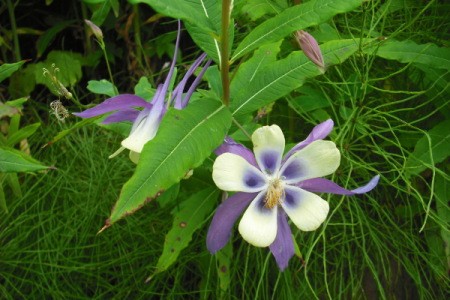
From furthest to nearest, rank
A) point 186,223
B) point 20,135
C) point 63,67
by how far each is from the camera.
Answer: point 63,67 < point 20,135 < point 186,223

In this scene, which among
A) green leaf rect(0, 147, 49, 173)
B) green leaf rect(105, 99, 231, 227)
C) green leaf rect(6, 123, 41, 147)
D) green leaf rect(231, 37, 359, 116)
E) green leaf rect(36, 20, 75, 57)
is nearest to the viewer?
green leaf rect(105, 99, 231, 227)

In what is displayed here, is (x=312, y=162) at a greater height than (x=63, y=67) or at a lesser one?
greater

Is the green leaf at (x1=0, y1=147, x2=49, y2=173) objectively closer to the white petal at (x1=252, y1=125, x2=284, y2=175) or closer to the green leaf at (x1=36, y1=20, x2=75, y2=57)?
the white petal at (x1=252, y1=125, x2=284, y2=175)

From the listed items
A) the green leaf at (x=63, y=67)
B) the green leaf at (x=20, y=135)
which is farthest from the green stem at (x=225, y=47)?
the green leaf at (x=63, y=67)

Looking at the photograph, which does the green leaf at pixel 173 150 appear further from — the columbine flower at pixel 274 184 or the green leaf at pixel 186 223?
the green leaf at pixel 186 223

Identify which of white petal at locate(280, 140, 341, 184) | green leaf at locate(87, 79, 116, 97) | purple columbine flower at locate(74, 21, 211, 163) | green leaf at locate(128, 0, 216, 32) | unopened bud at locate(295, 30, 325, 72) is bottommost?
green leaf at locate(87, 79, 116, 97)

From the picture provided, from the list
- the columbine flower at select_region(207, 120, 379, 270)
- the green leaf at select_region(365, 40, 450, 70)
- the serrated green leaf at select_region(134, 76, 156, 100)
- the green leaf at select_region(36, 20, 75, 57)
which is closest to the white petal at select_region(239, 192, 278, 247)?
the columbine flower at select_region(207, 120, 379, 270)

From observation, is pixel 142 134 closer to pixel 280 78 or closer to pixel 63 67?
pixel 280 78

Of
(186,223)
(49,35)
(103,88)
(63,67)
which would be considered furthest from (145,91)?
(49,35)
